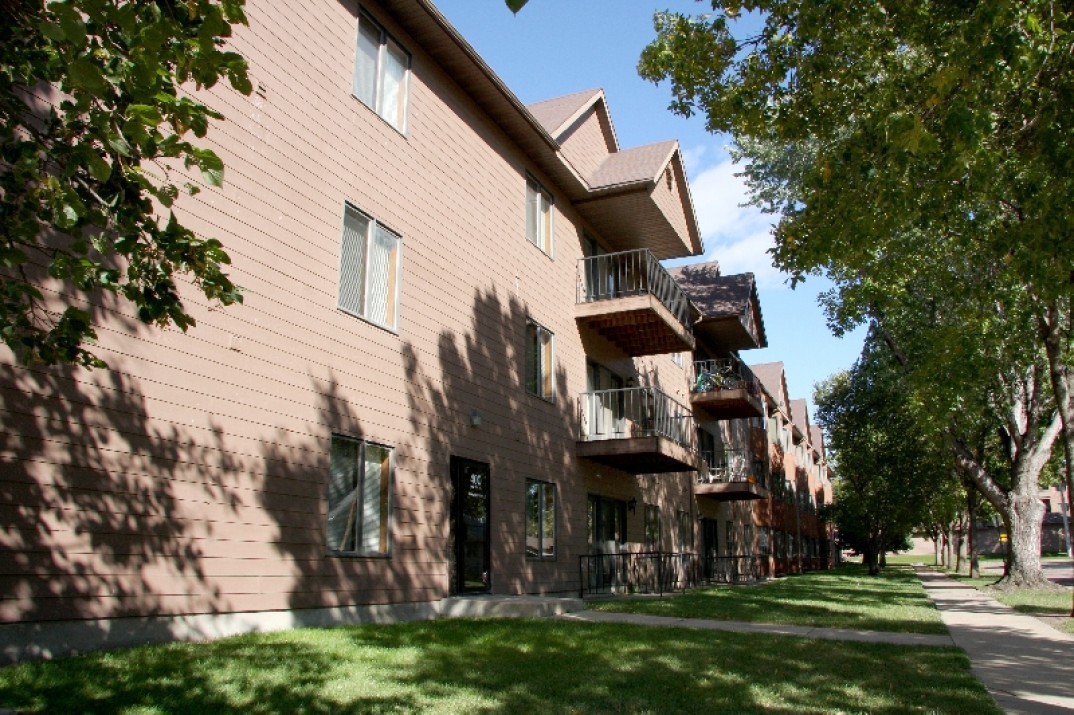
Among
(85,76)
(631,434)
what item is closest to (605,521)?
(631,434)

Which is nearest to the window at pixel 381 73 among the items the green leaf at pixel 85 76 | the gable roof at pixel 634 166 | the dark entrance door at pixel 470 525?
the dark entrance door at pixel 470 525

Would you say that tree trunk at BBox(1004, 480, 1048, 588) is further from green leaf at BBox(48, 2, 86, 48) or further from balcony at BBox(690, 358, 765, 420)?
green leaf at BBox(48, 2, 86, 48)

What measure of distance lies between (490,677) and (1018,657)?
20.7ft

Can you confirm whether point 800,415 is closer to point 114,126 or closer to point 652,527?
point 652,527

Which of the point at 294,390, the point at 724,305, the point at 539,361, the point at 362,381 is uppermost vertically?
the point at 724,305

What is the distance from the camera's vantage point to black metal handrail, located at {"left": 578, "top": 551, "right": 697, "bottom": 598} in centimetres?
1844

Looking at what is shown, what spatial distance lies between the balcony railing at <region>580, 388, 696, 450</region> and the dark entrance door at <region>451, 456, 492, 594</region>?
15.2 ft

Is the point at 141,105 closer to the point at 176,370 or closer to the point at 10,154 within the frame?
the point at 10,154

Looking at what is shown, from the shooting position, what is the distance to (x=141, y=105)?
3795mm

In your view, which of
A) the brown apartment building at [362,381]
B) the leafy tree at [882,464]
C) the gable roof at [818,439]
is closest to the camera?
the brown apartment building at [362,381]

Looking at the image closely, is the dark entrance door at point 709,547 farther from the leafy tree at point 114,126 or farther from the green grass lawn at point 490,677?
the leafy tree at point 114,126

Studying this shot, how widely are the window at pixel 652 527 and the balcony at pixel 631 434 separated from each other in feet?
4.62

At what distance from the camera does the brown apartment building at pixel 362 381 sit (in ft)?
25.6

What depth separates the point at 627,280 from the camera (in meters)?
21.5
